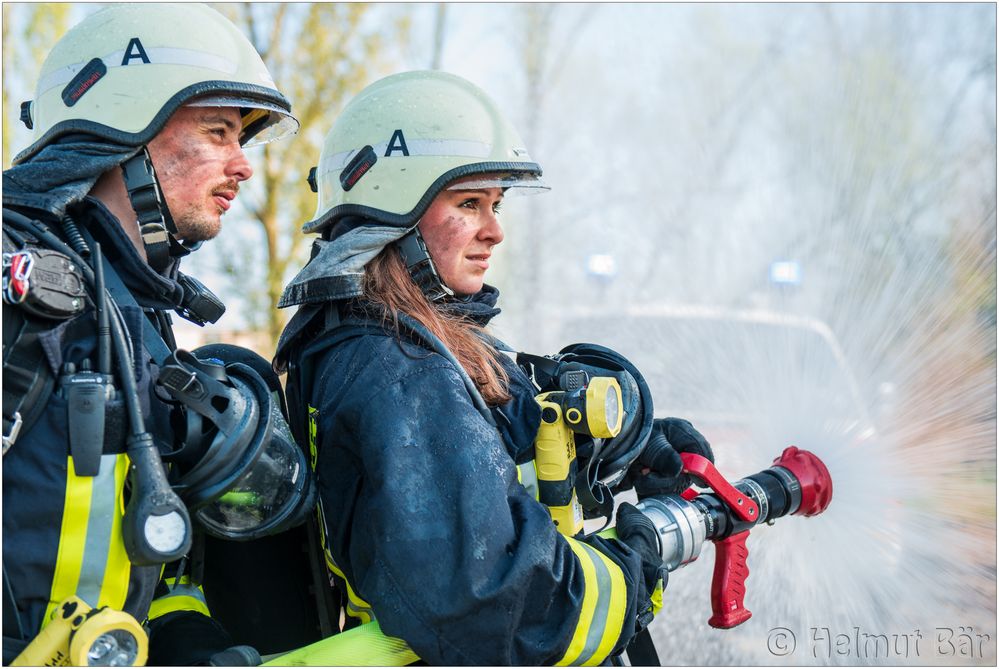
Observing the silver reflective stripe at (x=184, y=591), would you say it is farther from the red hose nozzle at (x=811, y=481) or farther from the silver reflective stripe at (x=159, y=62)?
the red hose nozzle at (x=811, y=481)

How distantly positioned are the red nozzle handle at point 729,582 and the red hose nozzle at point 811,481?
326 millimetres

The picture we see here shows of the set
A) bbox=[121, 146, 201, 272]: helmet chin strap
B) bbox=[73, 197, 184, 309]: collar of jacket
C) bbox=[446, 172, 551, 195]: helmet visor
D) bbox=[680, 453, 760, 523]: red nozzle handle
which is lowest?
bbox=[680, 453, 760, 523]: red nozzle handle

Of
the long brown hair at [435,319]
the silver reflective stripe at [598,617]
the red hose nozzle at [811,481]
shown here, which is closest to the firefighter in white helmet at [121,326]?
the long brown hair at [435,319]

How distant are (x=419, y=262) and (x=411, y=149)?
13.6 inches

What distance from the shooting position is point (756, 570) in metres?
5.00

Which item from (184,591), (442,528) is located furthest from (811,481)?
(184,591)

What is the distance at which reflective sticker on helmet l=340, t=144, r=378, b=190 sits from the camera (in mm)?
2877

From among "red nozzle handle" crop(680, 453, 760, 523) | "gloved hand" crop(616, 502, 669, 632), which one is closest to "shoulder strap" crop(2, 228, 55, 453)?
"gloved hand" crop(616, 502, 669, 632)

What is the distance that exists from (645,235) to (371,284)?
6063 mm

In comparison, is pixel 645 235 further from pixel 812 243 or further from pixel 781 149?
pixel 812 243

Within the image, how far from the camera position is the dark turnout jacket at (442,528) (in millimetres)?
2260

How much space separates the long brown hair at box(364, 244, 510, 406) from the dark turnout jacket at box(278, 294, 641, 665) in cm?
9

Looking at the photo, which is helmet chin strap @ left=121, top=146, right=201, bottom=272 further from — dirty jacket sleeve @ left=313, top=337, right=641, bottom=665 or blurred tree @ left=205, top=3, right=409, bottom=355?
blurred tree @ left=205, top=3, right=409, bottom=355

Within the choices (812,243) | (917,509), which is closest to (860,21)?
(812,243)
